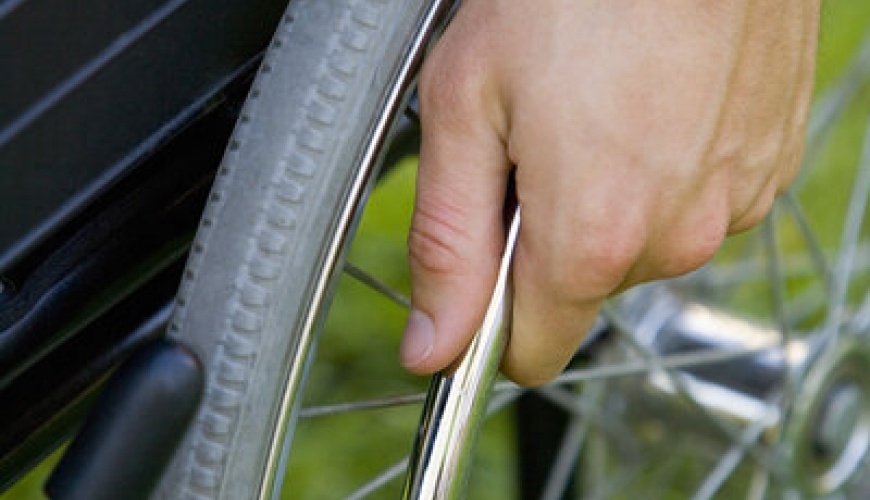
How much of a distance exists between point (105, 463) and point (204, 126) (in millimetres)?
186

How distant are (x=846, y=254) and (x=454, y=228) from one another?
81 centimetres

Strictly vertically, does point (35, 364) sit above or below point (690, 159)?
below

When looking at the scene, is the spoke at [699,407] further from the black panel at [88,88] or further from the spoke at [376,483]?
the black panel at [88,88]

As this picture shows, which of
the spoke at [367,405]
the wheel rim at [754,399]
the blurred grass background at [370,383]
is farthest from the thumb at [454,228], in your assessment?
the blurred grass background at [370,383]

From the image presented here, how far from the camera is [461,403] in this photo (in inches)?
24.9

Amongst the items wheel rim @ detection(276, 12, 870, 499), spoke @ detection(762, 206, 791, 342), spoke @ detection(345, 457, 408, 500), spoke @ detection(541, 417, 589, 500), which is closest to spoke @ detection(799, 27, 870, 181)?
wheel rim @ detection(276, 12, 870, 499)

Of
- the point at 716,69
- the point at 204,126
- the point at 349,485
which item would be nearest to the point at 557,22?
the point at 716,69

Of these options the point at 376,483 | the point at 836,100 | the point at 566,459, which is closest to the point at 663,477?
the point at 566,459

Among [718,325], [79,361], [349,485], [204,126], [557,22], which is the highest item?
[557,22]

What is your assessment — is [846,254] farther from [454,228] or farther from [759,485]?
[454,228]

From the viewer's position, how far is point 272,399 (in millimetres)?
605

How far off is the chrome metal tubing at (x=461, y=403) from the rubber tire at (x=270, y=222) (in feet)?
0.24

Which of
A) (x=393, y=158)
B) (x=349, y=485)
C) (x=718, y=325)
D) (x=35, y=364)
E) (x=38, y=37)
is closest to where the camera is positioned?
(x=38, y=37)

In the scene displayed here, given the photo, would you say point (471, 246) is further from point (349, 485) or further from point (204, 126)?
point (349, 485)
